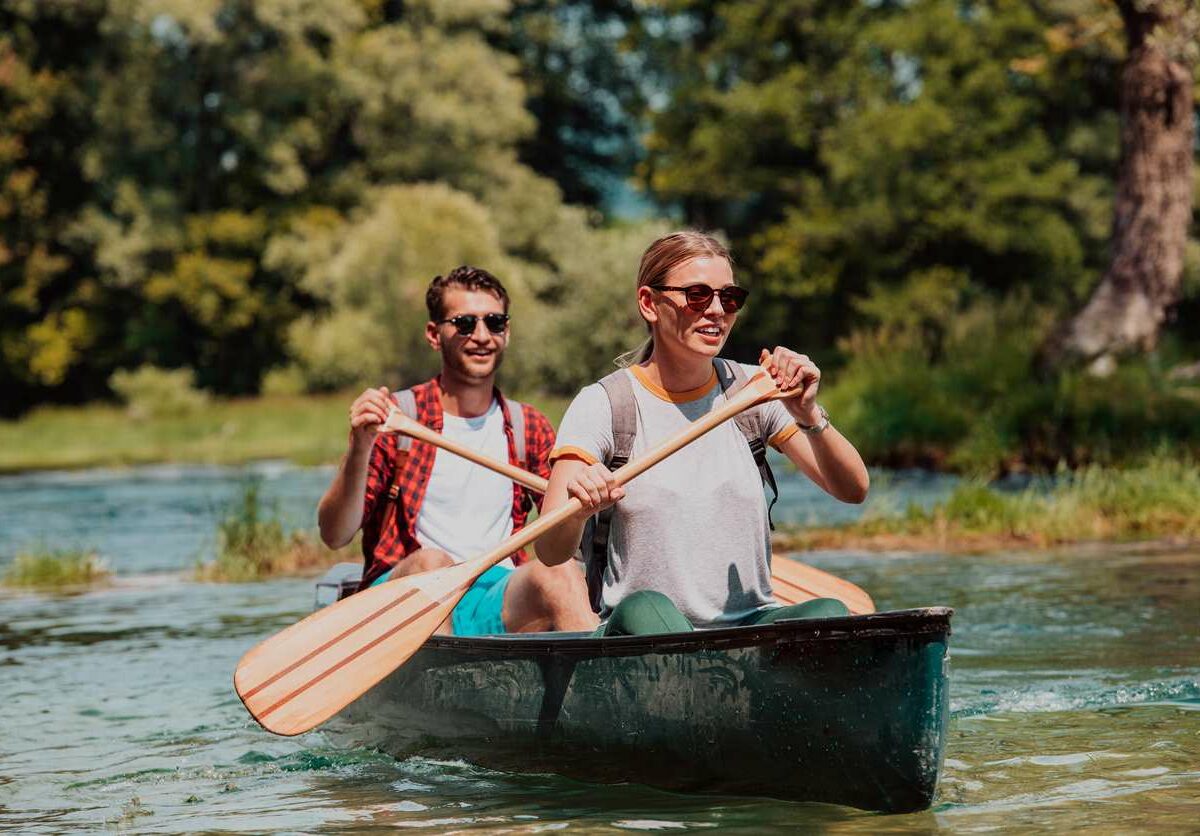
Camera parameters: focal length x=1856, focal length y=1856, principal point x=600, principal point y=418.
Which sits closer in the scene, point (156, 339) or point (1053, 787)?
point (1053, 787)

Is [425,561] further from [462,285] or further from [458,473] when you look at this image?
[462,285]

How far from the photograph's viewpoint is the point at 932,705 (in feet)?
13.9

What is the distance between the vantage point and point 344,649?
17.4ft

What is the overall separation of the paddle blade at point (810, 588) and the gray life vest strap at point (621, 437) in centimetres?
104

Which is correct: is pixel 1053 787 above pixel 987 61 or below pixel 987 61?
below

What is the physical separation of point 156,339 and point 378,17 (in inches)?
319

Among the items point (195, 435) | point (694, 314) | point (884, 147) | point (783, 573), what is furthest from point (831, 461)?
point (884, 147)

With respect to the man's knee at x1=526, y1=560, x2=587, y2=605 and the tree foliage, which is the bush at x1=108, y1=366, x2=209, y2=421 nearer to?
the tree foliage

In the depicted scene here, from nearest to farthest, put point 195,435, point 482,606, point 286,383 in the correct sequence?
point 482,606 → point 195,435 → point 286,383

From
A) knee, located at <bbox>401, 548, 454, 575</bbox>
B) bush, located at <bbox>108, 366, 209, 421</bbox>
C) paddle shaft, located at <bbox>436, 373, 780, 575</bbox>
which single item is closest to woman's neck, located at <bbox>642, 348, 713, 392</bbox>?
paddle shaft, located at <bbox>436, 373, 780, 575</bbox>

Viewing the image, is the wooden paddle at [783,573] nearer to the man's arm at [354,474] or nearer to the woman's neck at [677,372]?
the man's arm at [354,474]

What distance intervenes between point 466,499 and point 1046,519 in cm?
575

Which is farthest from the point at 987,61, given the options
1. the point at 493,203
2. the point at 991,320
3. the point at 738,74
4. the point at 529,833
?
the point at 529,833

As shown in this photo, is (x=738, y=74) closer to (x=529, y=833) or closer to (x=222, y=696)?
(x=222, y=696)
